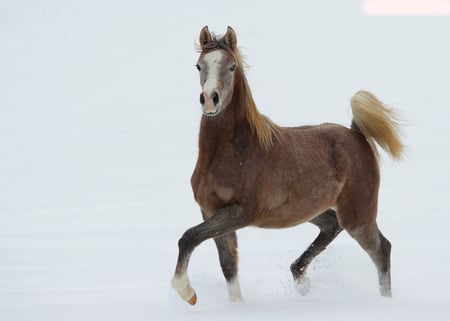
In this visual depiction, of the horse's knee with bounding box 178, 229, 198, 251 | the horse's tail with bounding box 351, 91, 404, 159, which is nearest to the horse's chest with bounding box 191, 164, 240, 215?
the horse's knee with bounding box 178, 229, 198, 251

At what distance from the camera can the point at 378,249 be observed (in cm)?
752

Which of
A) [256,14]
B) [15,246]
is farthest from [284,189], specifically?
[256,14]

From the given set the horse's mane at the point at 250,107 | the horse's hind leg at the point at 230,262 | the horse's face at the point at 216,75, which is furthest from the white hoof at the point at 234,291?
the horse's face at the point at 216,75

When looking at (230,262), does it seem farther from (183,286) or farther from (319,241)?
(319,241)

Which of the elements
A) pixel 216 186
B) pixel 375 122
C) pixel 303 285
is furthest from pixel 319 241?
pixel 216 186

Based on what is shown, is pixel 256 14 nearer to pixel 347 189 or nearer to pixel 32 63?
pixel 32 63

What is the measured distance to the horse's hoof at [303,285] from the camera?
24.4ft

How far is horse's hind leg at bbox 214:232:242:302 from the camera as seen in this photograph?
22.3 feet

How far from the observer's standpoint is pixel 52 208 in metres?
14.9

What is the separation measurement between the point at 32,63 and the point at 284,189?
32.7 m

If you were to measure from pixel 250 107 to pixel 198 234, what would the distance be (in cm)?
106

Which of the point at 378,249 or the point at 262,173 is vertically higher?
the point at 262,173

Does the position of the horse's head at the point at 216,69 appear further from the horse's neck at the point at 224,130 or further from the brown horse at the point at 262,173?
the horse's neck at the point at 224,130

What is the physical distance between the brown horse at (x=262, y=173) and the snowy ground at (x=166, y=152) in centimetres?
45
